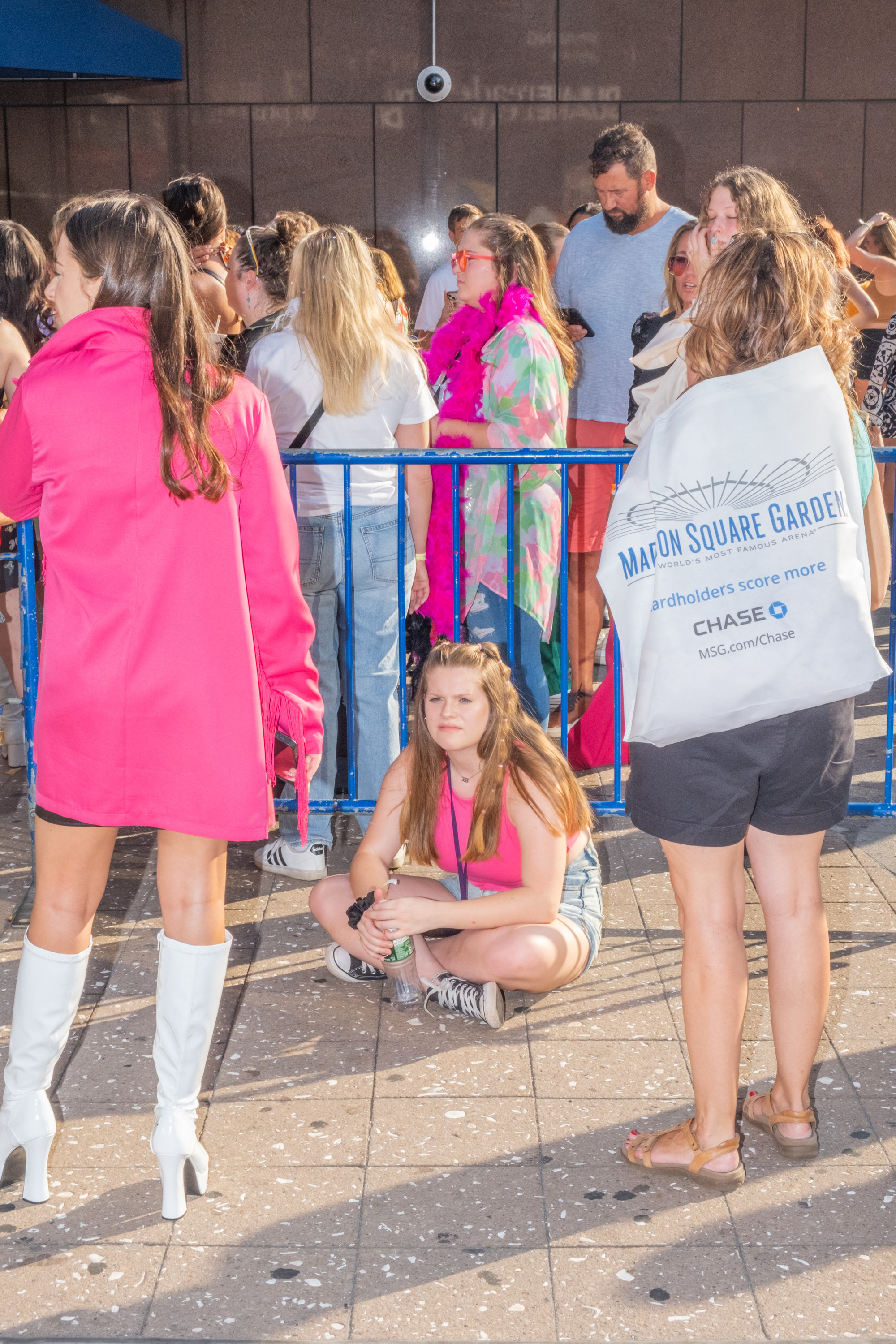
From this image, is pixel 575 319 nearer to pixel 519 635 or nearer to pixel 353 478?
pixel 519 635

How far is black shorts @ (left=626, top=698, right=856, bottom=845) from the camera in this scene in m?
2.76

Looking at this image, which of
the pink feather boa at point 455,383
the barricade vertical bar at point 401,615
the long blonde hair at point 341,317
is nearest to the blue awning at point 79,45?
the pink feather boa at point 455,383

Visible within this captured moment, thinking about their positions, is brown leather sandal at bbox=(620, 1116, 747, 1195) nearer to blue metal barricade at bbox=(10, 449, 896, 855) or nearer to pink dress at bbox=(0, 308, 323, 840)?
pink dress at bbox=(0, 308, 323, 840)

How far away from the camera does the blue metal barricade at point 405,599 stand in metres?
4.24

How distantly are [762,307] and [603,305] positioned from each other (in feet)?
12.7

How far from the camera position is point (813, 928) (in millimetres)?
2979

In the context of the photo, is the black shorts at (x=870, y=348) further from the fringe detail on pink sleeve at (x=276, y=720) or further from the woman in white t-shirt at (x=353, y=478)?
the fringe detail on pink sleeve at (x=276, y=720)

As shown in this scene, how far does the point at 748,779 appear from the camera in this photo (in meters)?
2.77

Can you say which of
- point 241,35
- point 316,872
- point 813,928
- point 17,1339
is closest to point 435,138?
point 241,35

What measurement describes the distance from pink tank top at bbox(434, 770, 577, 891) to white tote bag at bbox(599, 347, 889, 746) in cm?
119

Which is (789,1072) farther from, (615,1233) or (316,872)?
(316,872)

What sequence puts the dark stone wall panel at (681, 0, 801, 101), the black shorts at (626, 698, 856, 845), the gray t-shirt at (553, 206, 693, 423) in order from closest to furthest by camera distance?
the black shorts at (626, 698, 856, 845) → the gray t-shirt at (553, 206, 693, 423) → the dark stone wall panel at (681, 0, 801, 101)

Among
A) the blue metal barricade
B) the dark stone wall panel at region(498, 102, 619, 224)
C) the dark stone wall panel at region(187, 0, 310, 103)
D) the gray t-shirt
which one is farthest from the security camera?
the blue metal barricade

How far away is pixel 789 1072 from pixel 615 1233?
0.55m
